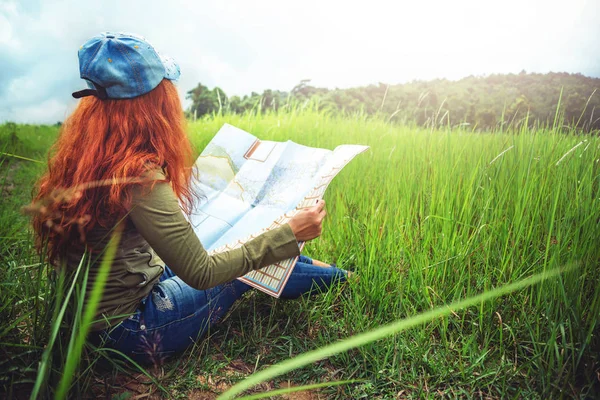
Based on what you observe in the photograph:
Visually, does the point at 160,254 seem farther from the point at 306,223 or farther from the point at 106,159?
the point at 306,223

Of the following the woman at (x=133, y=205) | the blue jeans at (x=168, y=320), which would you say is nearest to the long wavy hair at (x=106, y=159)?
the woman at (x=133, y=205)

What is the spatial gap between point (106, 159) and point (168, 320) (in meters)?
0.61

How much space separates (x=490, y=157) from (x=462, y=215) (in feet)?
2.34

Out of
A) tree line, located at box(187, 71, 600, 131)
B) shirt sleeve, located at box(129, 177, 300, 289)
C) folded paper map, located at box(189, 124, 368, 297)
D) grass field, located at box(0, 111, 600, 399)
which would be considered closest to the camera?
shirt sleeve, located at box(129, 177, 300, 289)

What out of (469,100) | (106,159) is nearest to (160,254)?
(106,159)

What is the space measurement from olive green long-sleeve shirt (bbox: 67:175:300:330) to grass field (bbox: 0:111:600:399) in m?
0.20

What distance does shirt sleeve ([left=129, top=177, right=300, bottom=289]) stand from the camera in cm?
125

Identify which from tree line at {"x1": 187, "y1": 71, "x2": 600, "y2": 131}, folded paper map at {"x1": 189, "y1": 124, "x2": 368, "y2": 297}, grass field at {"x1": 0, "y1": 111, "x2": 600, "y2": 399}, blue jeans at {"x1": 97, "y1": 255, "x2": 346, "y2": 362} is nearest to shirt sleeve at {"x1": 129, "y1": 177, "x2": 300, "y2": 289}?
folded paper map at {"x1": 189, "y1": 124, "x2": 368, "y2": 297}

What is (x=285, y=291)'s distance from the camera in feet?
6.10

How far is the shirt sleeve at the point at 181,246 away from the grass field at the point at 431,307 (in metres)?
0.41

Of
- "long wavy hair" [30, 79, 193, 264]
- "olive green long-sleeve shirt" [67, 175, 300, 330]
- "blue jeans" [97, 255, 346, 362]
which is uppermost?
"long wavy hair" [30, 79, 193, 264]

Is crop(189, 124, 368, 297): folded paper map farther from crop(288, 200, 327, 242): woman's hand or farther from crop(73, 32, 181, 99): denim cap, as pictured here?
crop(73, 32, 181, 99): denim cap

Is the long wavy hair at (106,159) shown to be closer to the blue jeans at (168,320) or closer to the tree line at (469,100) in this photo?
the blue jeans at (168,320)

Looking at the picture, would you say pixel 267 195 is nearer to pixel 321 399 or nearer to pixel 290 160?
pixel 290 160
